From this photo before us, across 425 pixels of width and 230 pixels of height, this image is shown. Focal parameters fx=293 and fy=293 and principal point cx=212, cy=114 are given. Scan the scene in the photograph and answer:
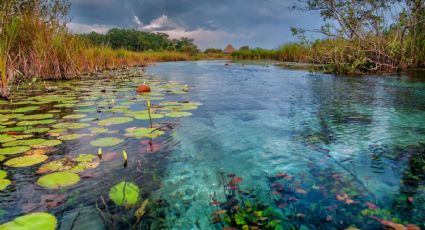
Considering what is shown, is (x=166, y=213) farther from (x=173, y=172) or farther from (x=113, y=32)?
(x=113, y=32)

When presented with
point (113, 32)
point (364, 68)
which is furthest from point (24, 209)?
point (113, 32)

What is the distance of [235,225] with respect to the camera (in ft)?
5.34

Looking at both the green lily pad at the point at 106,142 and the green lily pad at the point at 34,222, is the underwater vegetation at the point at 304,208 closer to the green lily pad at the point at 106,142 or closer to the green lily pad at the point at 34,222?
the green lily pad at the point at 34,222

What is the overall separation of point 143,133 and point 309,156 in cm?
181

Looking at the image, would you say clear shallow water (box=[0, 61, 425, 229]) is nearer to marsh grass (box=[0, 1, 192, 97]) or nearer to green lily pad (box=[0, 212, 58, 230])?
green lily pad (box=[0, 212, 58, 230])

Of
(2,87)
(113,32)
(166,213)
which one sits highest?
(113,32)

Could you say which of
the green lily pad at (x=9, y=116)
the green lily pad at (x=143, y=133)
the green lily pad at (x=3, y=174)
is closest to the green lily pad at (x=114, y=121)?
the green lily pad at (x=143, y=133)

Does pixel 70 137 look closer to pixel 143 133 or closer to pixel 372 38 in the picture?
pixel 143 133

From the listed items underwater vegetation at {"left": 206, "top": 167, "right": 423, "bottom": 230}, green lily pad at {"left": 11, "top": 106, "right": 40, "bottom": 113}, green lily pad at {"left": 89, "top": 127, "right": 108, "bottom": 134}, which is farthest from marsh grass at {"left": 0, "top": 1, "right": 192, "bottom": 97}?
underwater vegetation at {"left": 206, "top": 167, "right": 423, "bottom": 230}

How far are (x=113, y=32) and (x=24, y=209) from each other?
216 ft

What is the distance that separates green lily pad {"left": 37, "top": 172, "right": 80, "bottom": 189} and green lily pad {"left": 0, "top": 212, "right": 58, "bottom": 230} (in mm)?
425

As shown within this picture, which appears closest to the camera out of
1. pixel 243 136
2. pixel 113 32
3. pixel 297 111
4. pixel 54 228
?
pixel 54 228

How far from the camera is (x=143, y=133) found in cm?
335

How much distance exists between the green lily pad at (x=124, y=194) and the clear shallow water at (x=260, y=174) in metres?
0.06
